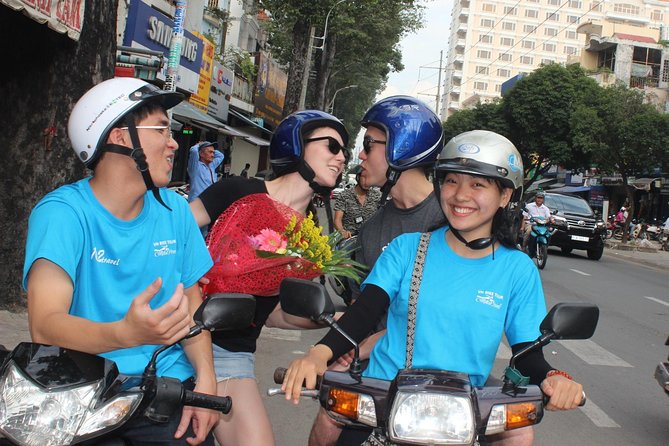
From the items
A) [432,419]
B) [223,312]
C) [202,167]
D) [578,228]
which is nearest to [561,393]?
[432,419]

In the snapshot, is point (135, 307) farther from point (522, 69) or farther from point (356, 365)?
point (522, 69)

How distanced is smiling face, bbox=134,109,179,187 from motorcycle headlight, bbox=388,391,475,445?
1.10 metres

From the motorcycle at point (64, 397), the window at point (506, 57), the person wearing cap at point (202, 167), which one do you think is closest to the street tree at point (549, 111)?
the person wearing cap at point (202, 167)

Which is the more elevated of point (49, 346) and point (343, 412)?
point (49, 346)

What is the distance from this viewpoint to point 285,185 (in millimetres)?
3463

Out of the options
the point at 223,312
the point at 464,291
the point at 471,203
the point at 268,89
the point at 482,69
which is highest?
the point at 482,69

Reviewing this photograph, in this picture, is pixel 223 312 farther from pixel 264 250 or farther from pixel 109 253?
pixel 264 250

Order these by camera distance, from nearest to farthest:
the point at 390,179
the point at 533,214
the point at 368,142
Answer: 1. the point at 390,179
2. the point at 368,142
3. the point at 533,214

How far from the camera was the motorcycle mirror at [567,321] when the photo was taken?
2.28 meters

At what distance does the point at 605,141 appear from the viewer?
33.0 m

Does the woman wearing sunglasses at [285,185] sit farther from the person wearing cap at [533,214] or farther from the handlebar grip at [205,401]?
the person wearing cap at [533,214]

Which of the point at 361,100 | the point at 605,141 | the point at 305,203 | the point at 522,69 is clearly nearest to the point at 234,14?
the point at 605,141

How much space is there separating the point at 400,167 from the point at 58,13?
468 centimetres

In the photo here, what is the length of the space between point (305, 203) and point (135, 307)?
1.75 metres
